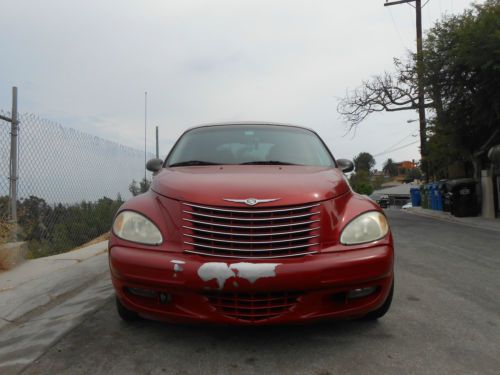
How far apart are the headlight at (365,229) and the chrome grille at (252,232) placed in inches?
8.6

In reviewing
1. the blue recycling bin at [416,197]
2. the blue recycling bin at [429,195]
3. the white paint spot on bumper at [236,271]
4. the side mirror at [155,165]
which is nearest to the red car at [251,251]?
the white paint spot on bumper at [236,271]

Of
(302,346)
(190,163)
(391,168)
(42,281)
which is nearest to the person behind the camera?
(302,346)

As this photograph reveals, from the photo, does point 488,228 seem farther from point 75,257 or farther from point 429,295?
point 75,257

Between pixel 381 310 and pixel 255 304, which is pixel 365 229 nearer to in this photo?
pixel 381 310

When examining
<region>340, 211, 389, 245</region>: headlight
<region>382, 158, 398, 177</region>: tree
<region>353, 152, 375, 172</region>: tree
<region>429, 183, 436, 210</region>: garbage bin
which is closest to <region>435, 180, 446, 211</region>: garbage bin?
<region>429, 183, 436, 210</region>: garbage bin

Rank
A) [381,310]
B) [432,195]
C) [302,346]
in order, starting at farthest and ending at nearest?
[432,195]
[381,310]
[302,346]

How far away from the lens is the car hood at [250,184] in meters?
2.88

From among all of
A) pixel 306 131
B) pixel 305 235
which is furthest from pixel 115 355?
pixel 306 131

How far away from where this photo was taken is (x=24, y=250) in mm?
5977

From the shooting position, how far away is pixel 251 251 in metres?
2.73

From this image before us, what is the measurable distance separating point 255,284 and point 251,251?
217 millimetres

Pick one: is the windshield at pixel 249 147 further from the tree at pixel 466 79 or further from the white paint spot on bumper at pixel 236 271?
the tree at pixel 466 79

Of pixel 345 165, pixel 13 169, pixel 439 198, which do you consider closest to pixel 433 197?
pixel 439 198

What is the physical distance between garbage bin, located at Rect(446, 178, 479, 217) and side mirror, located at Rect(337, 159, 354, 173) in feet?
43.1
